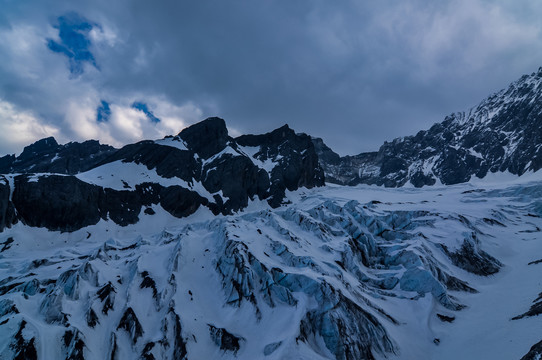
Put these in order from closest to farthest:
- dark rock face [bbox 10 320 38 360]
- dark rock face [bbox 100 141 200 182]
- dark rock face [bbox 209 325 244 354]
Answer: dark rock face [bbox 10 320 38 360], dark rock face [bbox 209 325 244 354], dark rock face [bbox 100 141 200 182]

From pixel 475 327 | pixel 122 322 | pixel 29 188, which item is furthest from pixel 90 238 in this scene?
pixel 475 327

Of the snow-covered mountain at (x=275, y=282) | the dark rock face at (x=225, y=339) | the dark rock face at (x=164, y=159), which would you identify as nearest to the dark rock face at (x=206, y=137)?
the dark rock face at (x=164, y=159)

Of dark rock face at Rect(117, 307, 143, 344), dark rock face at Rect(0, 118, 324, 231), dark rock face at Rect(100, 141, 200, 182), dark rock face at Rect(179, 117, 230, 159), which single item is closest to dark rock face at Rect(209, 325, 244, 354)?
dark rock face at Rect(117, 307, 143, 344)

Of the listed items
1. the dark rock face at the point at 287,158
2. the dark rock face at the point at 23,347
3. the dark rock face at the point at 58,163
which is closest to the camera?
the dark rock face at the point at 23,347

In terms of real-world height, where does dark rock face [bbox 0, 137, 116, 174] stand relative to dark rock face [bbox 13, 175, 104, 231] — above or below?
above

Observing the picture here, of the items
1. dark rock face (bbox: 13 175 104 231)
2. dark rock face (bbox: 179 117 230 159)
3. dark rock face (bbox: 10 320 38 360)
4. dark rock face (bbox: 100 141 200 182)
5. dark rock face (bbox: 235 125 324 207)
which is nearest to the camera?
dark rock face (bbox: 10 320 38 360)

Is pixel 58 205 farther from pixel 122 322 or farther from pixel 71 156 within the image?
pixel 71 156

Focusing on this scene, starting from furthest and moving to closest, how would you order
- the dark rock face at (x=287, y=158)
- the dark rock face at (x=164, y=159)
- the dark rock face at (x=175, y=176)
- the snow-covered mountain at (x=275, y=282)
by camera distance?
the dark rock face at (x=287, y=158)
the dark rock face at (x=164, y=159)
the dark rock face at (x=175, y=176)
the snow-covered mountain at (x=275, y=282)

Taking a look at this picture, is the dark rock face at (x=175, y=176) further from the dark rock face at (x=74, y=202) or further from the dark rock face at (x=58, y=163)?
the dark rock face at (x=58, y=163)

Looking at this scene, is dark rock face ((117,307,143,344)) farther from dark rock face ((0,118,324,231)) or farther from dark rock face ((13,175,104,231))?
dark rock face ((13,175,104,231))

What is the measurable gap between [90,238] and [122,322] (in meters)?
62.7

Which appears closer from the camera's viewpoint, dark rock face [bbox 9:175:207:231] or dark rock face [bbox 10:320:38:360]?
dark rock face [bbox 10:320:38:360]

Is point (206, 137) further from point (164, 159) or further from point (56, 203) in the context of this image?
point (56, 203)

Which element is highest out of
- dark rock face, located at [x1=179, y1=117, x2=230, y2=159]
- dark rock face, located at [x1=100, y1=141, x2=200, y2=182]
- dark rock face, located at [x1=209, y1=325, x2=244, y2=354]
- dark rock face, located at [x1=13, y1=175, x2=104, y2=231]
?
dark rock face, located at [x1=179, y1=117, x2=230, y2=159]
